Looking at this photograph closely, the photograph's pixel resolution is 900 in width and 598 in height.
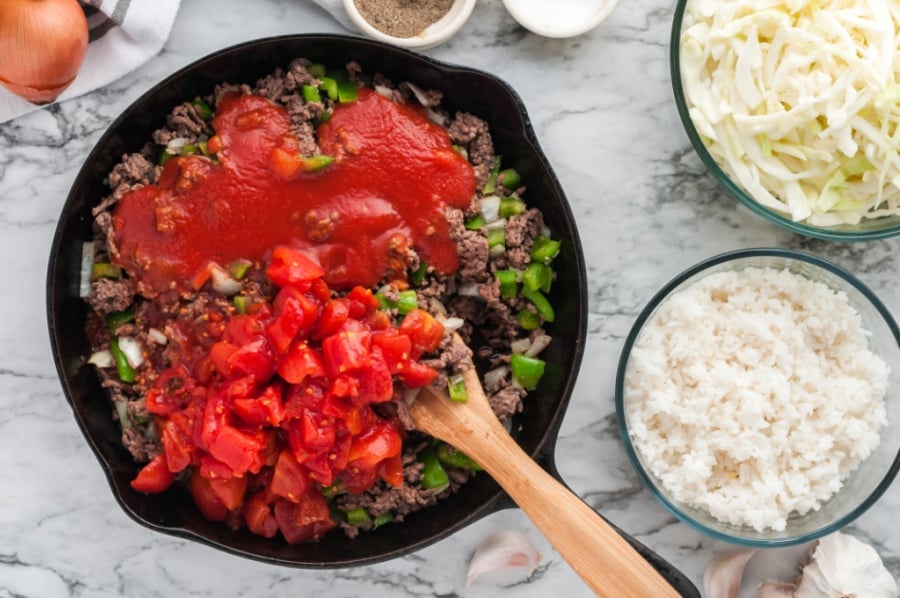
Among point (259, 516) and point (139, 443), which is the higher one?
point (139, 443)

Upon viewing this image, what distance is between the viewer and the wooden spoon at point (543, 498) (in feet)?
9.66

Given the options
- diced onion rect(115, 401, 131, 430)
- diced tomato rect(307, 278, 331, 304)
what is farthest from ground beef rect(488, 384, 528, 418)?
diced onion rect(115, 401, 131, 430)

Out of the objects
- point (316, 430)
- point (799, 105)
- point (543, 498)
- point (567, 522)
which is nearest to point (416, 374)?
point (316, 430)

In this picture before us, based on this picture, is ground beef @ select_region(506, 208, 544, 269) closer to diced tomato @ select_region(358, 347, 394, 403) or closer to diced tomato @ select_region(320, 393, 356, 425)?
diced tomato @ select_region(358, 347, 394, 403)

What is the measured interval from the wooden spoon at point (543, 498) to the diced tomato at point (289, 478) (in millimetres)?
416

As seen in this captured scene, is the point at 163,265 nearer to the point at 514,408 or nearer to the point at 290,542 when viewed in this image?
the point at 290,542

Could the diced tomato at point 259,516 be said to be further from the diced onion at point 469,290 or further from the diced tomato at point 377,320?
the diced onion at point 469,290

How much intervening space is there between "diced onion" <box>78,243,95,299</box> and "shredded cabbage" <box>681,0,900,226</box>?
216 centimetres

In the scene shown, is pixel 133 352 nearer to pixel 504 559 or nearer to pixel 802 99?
pixel 504 559

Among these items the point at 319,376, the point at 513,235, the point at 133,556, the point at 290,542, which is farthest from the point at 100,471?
the point at 513,235

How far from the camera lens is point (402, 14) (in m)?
3.40

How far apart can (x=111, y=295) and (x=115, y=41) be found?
3.26 ft

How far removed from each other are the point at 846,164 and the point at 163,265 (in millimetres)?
2332

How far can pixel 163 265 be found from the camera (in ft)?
10.00
